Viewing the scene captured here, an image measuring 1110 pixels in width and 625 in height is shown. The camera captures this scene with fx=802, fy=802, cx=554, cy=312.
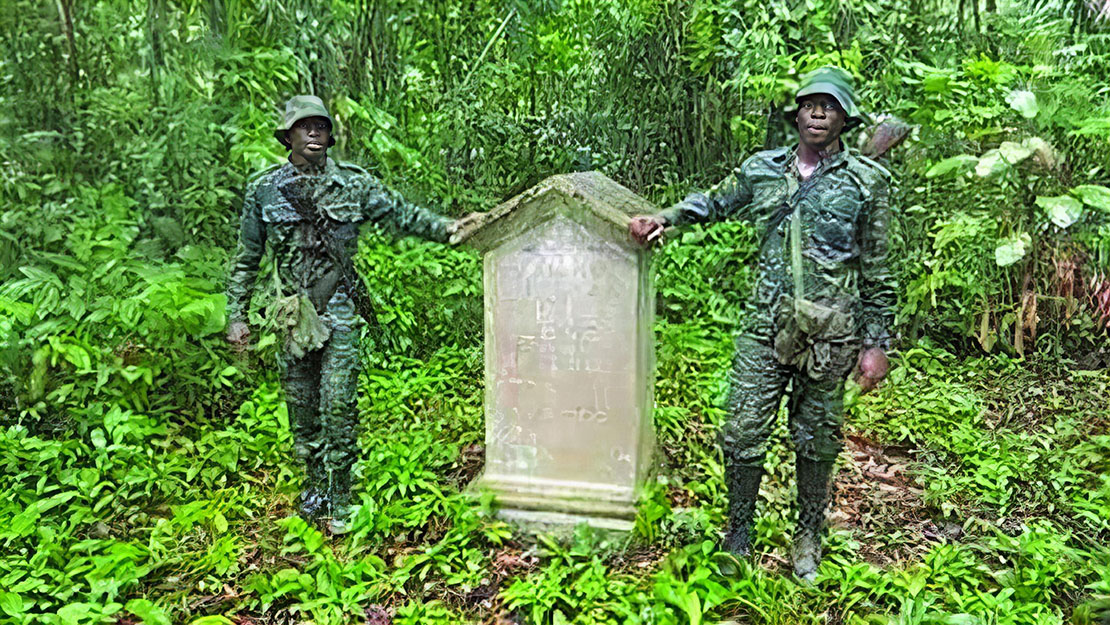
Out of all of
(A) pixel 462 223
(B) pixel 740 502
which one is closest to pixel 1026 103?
(B) pixel 740 502

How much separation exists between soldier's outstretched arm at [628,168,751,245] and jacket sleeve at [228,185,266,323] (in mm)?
1621

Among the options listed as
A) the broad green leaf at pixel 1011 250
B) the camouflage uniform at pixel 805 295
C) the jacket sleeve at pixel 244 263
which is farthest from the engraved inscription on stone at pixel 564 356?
the broad green leaf at pixel 1011 250

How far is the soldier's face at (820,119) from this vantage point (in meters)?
2.87

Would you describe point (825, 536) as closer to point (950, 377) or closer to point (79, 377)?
point (950, 377)

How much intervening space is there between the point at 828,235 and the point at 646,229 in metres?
0.67

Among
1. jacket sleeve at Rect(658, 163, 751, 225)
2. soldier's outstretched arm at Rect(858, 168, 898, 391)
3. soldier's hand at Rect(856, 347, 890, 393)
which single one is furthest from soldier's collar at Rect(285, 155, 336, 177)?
soldier's hand at Rect(856, 347, 890, 393)

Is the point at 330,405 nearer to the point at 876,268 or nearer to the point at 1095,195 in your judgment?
the point at 876,268

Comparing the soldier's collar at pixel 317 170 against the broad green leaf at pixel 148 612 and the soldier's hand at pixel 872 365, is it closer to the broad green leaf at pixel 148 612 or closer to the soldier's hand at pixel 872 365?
the broad green leaf at pixel 148 612

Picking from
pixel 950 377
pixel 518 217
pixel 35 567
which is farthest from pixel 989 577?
pixel 35 567

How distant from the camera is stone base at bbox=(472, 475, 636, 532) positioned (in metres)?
3.44

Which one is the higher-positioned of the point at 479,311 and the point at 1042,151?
the point at 1042,151

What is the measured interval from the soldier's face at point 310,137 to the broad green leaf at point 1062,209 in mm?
4033

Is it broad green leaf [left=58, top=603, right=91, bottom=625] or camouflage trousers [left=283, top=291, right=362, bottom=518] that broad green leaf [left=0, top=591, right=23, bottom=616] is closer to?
broad green leaf [left=58, top=603, right=91, bottom=625]

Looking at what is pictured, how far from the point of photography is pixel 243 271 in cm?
351
